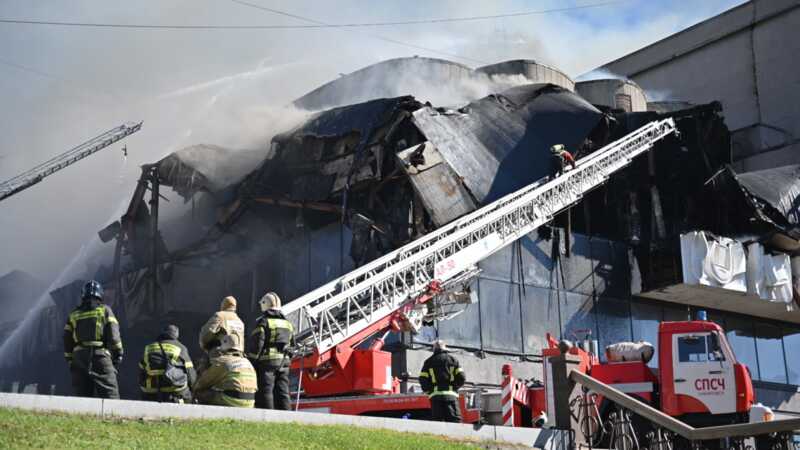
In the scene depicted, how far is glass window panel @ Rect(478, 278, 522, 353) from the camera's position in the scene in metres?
21.1

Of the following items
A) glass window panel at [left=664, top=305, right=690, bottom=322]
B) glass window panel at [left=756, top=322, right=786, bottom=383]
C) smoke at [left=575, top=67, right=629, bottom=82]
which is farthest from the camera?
smoke at [left=575, top=67, right=629, bottom=82]

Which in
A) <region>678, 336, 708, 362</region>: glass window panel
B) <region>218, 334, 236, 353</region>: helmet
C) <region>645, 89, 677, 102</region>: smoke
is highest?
<region>645, 89, 677, 102</region>: smoke

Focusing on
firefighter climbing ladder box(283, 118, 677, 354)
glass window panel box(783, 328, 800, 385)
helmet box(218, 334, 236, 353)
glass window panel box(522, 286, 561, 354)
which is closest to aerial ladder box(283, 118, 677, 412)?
firefighter climbing ladder box(283, 118, 677, 354)

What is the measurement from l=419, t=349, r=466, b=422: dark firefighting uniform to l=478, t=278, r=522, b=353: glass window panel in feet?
31.0

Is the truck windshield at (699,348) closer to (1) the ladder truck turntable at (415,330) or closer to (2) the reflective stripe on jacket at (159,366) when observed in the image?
(1) the ladder truck turntable at (415,330)

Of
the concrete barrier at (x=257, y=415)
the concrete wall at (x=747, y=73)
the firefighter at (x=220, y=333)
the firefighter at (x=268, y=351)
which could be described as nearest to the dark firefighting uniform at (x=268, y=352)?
the firefighter at (x=268, y=351)

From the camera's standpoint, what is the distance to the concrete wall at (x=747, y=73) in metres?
33.0

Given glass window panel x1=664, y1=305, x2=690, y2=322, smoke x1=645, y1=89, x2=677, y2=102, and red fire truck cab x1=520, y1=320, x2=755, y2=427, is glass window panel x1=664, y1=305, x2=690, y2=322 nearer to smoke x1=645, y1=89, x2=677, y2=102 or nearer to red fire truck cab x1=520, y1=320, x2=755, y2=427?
red fire truck cab x1=520, y1=320, x2=755, y2=427

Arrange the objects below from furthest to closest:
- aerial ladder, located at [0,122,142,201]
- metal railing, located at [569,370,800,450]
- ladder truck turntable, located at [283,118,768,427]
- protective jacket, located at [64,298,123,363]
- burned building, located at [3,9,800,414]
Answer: aerial ladder, located at [0,122,142,201], burned building, located at [3,9,800,414], ladder truck turntable, located at [283,118,768,427], metal railing, located at [569,370,800,450], protective jacket, located at [64,298,123,363]

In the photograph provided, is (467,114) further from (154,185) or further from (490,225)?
(154,185)

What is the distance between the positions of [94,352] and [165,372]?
2.32 feet

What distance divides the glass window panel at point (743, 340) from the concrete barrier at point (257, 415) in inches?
684

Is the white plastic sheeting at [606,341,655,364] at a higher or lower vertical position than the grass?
higher

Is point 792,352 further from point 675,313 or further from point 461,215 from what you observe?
point 461,215
